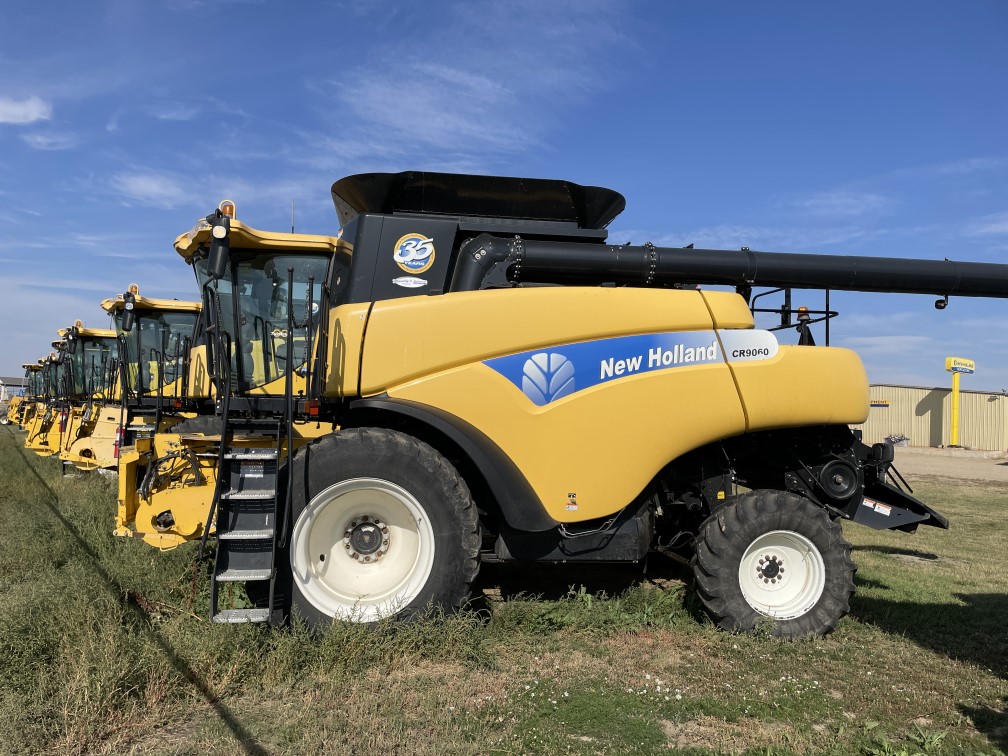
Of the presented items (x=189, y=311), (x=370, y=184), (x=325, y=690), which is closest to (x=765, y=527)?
(x=325, y=690)

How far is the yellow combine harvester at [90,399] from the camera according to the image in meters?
11.9

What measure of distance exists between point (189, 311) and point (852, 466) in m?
10.1

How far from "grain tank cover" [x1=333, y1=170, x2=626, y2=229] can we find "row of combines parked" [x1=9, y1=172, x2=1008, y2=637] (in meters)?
0.02

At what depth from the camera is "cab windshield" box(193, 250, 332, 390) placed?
5383 millimetres

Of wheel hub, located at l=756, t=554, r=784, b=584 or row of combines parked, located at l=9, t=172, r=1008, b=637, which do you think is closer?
row of combines parked, located at l=9, t=172, r=1008, b=637

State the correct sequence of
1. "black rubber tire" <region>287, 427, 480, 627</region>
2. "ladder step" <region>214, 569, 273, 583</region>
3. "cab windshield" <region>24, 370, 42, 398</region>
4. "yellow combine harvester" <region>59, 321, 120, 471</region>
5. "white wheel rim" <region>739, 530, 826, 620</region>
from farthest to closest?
"cab windshield" <region>24, 370, 42, 398</region> < "yellow combine harvester" <region>59, 321, 120, 471</region> < "white wheel rim" <region>739, 530, 826, 620</region> < "black rubber tire" <region>287, 427, 480, 627</region> < "ladder step" <region>214, 569, 273, 583</region>

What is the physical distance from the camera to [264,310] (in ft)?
18.0

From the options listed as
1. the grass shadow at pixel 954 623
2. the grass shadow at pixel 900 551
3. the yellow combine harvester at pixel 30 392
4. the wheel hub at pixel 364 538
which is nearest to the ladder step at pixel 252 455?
the wheel hub at pixel 364 538

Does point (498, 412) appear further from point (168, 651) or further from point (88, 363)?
point (88, 363)

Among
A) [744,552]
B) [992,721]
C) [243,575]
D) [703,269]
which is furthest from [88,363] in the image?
[992,721]

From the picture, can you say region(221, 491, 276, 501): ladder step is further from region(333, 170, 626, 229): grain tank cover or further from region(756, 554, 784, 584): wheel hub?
region(756, 554, 784, 584): wheel hub

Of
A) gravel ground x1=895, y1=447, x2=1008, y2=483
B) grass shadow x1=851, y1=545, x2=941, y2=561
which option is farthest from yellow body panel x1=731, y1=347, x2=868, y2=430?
gravel ground x1=895, y1=447, x2=1008, y2=483

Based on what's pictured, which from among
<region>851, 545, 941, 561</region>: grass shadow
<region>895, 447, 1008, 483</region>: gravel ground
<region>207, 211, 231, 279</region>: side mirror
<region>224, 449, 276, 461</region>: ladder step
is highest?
<region>207, 211, 231, 279</region>: side mirror

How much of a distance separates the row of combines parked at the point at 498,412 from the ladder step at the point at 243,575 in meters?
0.02
